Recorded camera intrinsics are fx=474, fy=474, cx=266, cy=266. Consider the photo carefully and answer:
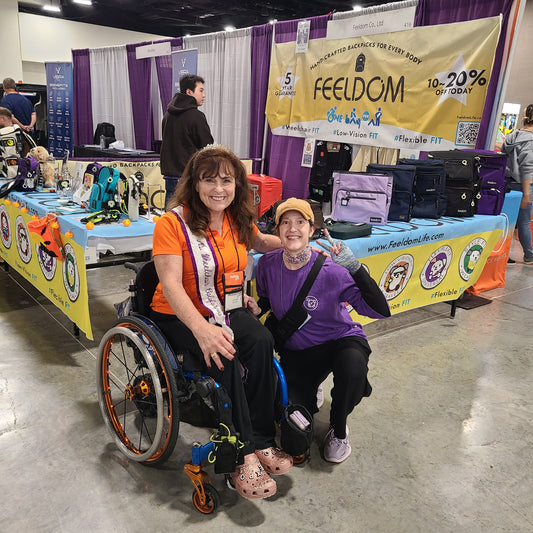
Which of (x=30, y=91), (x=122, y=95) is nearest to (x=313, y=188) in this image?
(x=122, y=95)

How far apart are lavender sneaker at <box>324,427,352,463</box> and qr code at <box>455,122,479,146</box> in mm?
2633

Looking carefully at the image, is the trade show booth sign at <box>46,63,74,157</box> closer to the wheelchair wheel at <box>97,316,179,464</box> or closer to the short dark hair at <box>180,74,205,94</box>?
the short dark hair at <box>180,74,205,94</box>

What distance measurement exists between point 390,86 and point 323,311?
2877mm

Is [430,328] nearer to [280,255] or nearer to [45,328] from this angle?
[280,255]

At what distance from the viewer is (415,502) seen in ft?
5.43

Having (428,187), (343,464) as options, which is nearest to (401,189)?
(428,187)

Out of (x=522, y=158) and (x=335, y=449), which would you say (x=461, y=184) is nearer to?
(x=522, y=158)

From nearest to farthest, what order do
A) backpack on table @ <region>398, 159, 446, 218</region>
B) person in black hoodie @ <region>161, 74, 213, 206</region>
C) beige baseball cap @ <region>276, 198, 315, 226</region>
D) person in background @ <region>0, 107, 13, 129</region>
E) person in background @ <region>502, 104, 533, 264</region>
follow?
beige baseball cap @ <region>276, 198, 315, 226</region>
backpack on table @ <region>398, 159, 446, 218</region>
person in black hoodie @ <region>161, 74, 213, 206</region>
person in background @ <region>0, 107, 13, 129</region>
person in background @ <region>502, 104, 533, 264</region>

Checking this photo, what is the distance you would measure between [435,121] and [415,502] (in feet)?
9.67

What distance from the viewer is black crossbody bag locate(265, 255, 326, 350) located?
174 centimetres

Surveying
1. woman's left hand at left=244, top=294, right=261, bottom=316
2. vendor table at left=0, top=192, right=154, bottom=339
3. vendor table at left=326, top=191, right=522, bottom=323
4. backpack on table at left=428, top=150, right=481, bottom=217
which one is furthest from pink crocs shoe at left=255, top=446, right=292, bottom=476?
backpack on table at left=428, top=150, right=481, bottom=217

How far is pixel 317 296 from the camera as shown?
5.79 ft

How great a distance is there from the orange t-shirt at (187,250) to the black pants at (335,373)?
454mm

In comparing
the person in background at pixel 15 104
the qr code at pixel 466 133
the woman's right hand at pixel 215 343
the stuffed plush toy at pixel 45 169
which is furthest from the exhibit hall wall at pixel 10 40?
the woman's right hand at pixel 215 343
